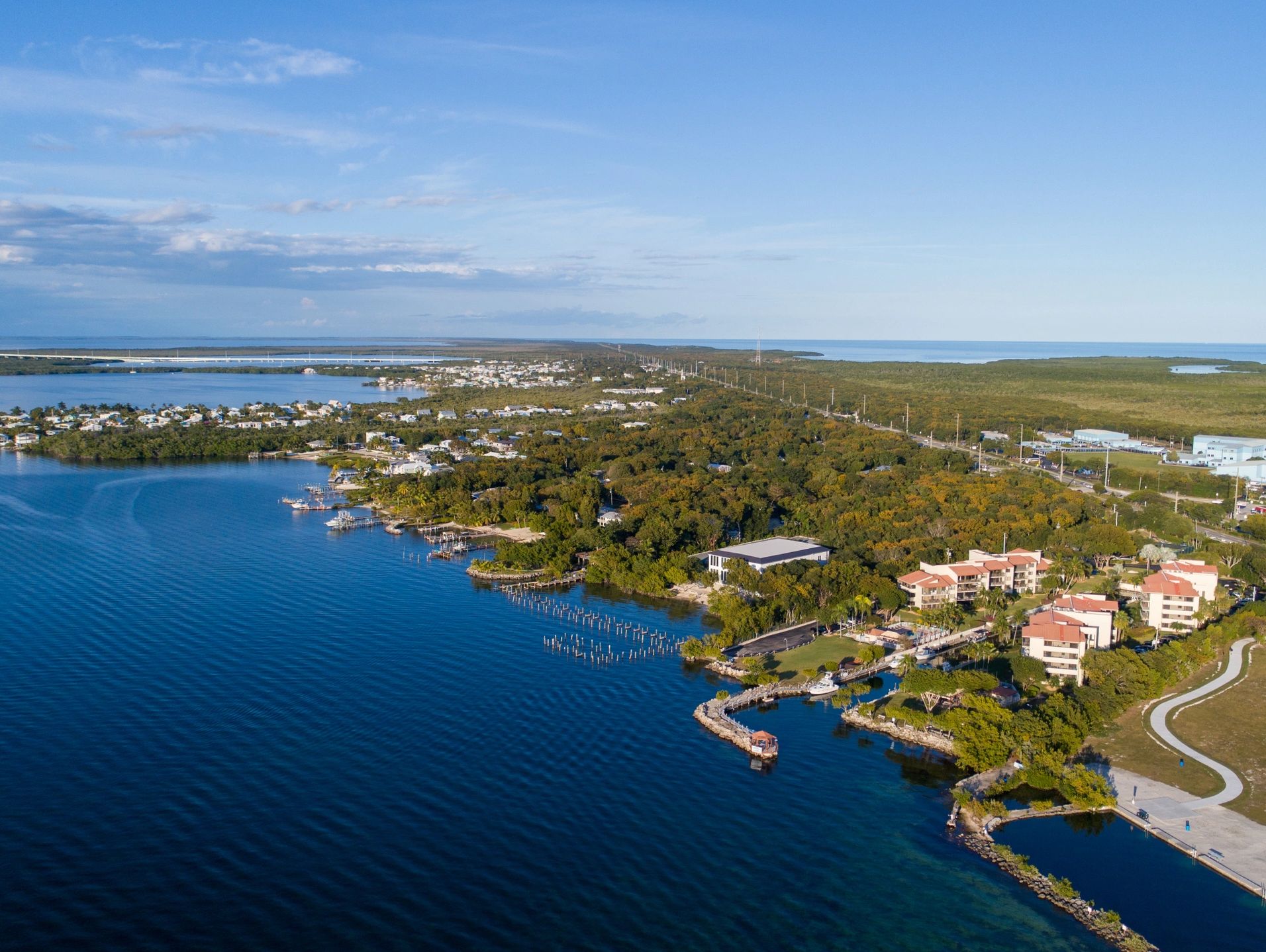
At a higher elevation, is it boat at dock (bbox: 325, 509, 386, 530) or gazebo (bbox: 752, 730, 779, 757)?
boat at dock (bbox: 325, 509, 386, 530)

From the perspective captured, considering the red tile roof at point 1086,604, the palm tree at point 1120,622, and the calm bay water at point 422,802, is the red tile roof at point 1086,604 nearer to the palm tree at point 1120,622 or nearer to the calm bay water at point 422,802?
the palm tree at point 1120,622

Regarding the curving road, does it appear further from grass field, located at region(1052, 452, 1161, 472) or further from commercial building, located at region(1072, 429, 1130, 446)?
commercial building, located at region(1072, 429, 1130, 446)

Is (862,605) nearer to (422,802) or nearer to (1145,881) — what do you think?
(1145,881)

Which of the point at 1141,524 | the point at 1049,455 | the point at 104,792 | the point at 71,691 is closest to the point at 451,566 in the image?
the point at 71,691

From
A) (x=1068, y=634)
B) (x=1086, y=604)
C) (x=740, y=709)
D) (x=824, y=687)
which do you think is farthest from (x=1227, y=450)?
(x=740, y=709)

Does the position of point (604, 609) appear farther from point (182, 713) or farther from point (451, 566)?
point (182, 713)

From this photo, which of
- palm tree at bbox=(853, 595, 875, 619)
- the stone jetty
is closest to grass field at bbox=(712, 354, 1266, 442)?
palm tree at bbox=(853, 595, 875, 619)
